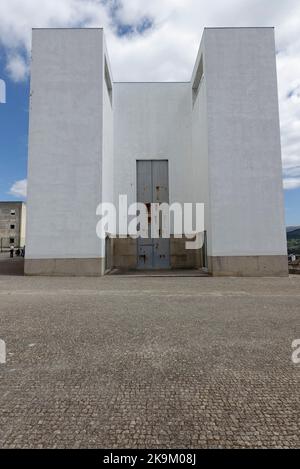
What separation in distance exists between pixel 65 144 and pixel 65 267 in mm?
6496

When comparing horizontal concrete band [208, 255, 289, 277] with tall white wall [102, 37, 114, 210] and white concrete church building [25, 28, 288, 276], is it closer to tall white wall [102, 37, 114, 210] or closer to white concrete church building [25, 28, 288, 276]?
white concrete church building [25, 28, 288, 276]

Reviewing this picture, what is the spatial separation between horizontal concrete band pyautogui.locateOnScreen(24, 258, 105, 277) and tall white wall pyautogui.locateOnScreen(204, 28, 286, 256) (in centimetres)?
624

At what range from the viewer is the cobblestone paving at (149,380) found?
234 centimetres

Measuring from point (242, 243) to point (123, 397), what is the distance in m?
13.7

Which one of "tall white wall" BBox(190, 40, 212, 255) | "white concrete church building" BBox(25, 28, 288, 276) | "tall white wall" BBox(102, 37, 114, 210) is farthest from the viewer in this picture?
"tall white wall" BBox(102, 37, 114, 210)

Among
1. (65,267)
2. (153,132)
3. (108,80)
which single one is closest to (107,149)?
(153,132)

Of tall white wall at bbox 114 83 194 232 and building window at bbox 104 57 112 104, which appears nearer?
building window at bbox 104 57 112 104

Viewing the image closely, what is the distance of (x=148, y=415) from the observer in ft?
8.49

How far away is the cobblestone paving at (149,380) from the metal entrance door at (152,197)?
568 inches

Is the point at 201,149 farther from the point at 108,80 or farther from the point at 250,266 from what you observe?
the point at 108,80

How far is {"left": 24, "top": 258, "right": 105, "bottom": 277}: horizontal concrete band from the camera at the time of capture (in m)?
15.5

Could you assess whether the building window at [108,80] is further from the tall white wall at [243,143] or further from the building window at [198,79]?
the tall white wall at [243,143]

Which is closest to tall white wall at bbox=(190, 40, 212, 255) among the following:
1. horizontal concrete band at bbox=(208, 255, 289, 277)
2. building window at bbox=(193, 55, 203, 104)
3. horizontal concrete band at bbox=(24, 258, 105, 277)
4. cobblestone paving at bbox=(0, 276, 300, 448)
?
building window at bbox=(193, 55, 203, 104)

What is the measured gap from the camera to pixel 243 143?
15922mm
